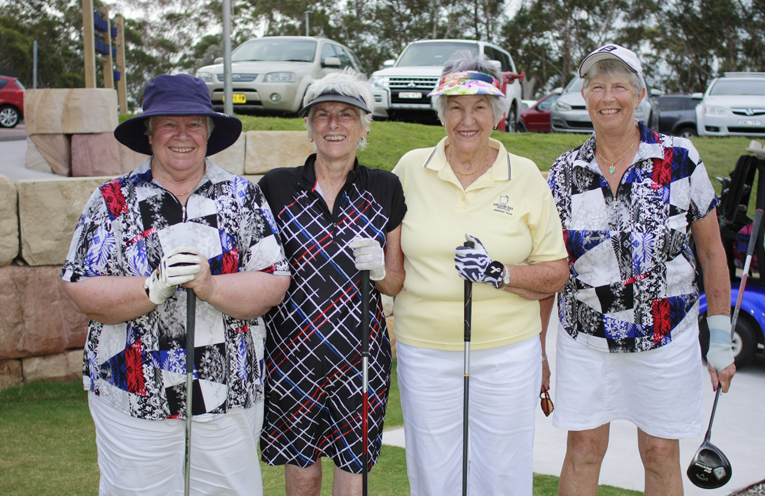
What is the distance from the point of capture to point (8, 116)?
1609 cm

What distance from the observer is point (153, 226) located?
2350 millimetres

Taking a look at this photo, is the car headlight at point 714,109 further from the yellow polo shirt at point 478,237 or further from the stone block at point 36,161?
the yellow polo shirt at point 478,237

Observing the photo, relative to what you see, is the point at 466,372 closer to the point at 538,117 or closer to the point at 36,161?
the point at 36,161

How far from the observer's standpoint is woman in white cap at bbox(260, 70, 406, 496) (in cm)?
258

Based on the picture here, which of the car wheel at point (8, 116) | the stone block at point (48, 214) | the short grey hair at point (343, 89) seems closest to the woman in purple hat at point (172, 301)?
the short grey hair at point (343, 89)

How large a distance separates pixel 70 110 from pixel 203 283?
14.1 feet

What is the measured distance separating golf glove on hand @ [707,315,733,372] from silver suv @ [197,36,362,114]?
22.9 ft

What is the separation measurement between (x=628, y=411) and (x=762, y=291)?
3429 mm

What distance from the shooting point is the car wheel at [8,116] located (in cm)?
1603

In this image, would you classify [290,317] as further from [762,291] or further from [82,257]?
[762,291]

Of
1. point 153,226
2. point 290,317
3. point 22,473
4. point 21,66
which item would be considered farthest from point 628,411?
point 21,66

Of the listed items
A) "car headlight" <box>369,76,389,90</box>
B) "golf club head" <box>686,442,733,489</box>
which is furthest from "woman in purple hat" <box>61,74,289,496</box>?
"car headlight" <box>369,76,389,90</box>

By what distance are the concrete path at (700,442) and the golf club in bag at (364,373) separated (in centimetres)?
156

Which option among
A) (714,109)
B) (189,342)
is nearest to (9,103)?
(714,109)
